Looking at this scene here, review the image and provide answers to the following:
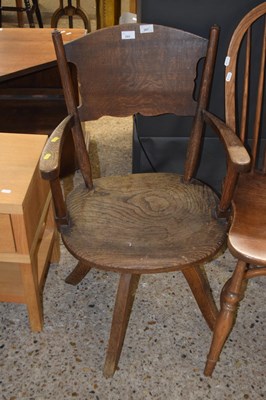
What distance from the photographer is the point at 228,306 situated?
48.3 inches

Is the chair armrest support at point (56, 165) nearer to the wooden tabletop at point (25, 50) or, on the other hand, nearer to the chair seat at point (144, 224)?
the chair seat at point (144, 224)

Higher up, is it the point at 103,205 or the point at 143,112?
the point at 143,112

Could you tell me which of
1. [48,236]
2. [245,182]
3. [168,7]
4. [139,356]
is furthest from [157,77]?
[139,356]

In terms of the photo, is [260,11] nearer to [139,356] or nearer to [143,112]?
[143,112]

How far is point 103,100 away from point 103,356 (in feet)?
2.55

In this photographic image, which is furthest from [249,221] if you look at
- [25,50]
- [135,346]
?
[25,50]

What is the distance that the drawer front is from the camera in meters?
1.21

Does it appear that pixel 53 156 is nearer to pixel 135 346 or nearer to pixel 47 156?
pixel 47 156

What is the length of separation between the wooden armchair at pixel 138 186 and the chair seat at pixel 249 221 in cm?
6

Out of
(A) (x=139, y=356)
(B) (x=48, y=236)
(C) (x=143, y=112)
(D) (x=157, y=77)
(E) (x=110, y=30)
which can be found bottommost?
(A) (x=139, y=356)

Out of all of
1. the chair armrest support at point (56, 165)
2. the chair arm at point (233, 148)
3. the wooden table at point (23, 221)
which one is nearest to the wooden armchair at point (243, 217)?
the chair arm at point (233, 148)

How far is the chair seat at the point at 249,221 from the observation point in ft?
3.57

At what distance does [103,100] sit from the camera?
1.38 m

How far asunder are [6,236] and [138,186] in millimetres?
418
